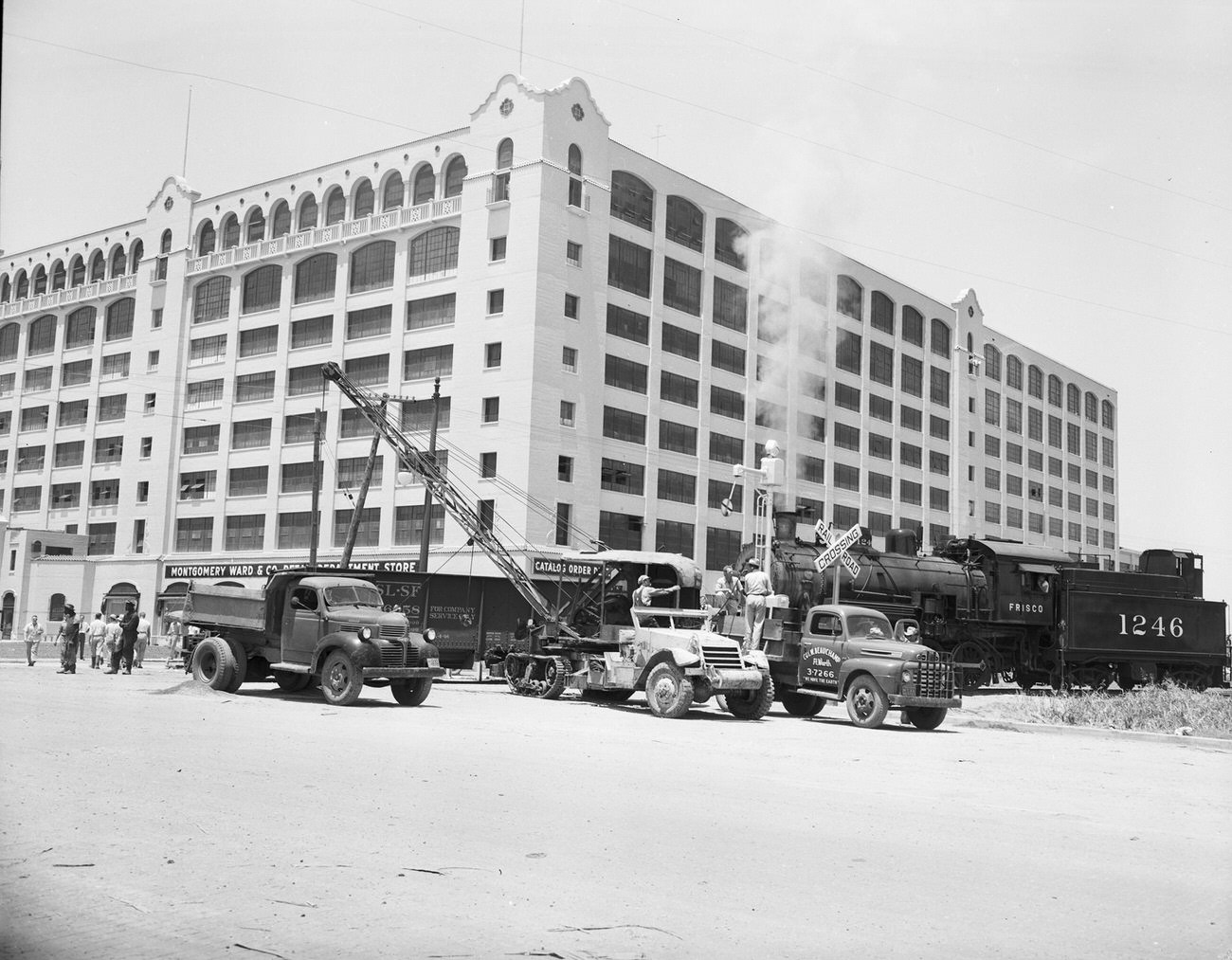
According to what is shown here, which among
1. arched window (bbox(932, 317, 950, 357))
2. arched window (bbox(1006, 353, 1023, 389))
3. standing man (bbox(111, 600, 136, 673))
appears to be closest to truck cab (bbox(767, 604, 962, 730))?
standing man (bbox(111, 600, 136, 673))

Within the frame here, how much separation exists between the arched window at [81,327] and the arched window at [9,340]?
11.5 ft

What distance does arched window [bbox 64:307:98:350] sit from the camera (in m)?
64.1

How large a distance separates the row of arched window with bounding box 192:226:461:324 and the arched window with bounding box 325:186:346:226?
1959 millimetres

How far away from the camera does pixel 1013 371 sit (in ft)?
291

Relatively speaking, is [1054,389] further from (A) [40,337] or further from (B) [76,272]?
(A) [40,337]

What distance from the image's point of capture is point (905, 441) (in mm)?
77000

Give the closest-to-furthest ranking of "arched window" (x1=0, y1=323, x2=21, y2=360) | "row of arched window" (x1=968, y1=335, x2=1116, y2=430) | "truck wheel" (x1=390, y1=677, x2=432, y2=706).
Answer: "truck wheel" (x1=390, y1=677, x2=432, y2=706) → "arched window" (x1=0, y1=323, x2=21, y2=360) → "row of arched window" (x1=968, y1=335, x2=1116, y2=430)

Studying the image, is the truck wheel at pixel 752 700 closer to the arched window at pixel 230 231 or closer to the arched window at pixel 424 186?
the arched window at pixel 424 186

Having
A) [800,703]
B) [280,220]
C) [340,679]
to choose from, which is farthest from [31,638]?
[280,220]

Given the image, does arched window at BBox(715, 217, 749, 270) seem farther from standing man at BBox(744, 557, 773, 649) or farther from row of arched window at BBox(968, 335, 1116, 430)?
standing man at BBox(744, 557, 773, 649)

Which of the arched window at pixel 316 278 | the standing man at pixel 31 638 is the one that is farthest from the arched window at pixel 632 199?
the standing man at pixel 31 638

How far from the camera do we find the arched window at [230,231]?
63281 millimetres

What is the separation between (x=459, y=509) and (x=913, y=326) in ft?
157

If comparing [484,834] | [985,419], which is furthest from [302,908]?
[985,419]
